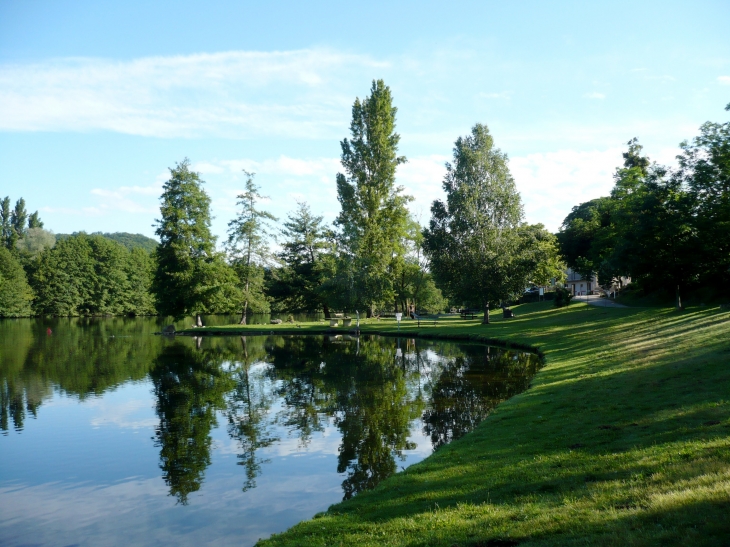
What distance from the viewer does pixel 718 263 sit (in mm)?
36312

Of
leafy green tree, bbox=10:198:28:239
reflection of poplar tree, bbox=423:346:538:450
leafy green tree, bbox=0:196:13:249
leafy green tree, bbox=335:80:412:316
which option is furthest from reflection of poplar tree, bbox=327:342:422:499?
leafy green tree, bbox=10:198:28:239

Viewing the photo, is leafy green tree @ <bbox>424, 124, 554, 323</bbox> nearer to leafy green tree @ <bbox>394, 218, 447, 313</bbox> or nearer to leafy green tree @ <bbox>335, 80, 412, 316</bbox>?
leafy green tree @ <bbox>335, 80, 412, 316</bbox>

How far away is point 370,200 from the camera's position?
59438 millimetres

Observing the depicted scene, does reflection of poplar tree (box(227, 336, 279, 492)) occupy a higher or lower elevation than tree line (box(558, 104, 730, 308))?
lower

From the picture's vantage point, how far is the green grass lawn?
659 cm

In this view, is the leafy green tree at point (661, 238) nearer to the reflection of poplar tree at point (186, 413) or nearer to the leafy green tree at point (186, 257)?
the reflection of poplar tree at point (186, 413)

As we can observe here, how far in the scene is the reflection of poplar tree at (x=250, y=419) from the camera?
14.1m

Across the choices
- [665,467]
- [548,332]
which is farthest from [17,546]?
[548,332]

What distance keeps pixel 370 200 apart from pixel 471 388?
38.8m

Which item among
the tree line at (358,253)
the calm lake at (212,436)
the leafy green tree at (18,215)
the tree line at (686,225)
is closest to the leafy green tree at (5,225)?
the leafy green tree at (18,215)

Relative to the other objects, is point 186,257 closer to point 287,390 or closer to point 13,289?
point 287,390

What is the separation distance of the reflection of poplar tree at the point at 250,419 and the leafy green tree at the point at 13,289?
268 feet

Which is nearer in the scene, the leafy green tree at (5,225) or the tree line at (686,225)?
the tree line at (686,225)

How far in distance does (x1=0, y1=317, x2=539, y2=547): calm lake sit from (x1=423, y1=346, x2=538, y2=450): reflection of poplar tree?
0.22ft
